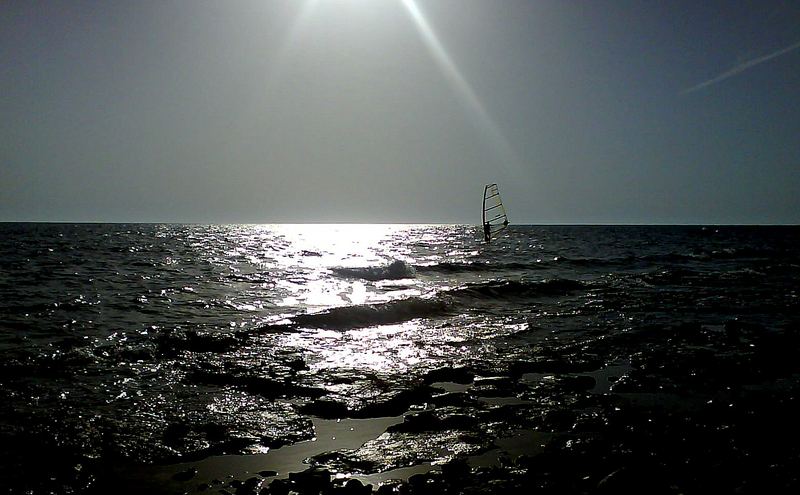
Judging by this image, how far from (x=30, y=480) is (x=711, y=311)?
23.1m

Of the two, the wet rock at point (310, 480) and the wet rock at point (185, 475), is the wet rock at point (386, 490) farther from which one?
the wet rock at point (185, 475)

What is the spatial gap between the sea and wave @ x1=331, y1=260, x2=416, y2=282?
12913mm

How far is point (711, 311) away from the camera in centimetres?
2172

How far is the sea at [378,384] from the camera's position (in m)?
7.53

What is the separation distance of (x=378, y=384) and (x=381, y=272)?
2954 cm

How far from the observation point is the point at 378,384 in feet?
38.4

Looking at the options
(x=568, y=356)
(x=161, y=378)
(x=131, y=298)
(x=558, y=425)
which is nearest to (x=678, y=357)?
(x=568, y=356)

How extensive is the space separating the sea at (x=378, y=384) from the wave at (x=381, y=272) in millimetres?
12913

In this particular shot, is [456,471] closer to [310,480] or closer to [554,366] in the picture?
[310,480]

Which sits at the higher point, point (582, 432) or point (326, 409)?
point (582, 432)

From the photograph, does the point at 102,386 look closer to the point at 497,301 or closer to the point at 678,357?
the point at 678,357

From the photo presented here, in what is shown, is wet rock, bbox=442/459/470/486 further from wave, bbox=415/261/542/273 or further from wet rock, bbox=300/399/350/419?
wave, bbox=415/261/542/273

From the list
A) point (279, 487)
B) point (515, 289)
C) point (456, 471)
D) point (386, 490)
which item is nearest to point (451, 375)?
point (456, 471)

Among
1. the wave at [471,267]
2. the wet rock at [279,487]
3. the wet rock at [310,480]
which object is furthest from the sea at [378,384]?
the wave at [471,267]
